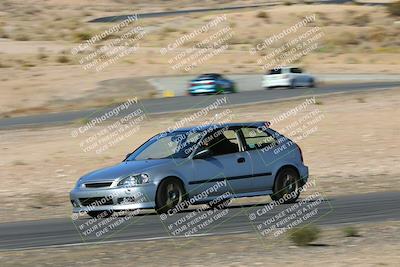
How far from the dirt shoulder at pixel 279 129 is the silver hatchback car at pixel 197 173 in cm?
219

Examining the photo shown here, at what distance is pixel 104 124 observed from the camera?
3253 cm

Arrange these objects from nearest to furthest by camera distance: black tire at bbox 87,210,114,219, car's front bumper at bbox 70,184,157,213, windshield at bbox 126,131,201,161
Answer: car's front bumper at bbox 70,184,157,213 < black tire at bbox 87,210,114,219 < windshield at bbox 126,131,201,161

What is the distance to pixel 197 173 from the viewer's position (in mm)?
15930

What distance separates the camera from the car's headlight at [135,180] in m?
15.4

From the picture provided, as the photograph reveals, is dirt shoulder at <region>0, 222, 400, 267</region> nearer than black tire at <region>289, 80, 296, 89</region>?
Yes

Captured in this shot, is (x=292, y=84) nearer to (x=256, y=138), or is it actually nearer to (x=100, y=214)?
(x=256, y=138)

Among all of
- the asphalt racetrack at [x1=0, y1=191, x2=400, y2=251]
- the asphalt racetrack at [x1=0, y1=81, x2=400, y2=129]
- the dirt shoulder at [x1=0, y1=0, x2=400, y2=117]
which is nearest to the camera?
the asphalt racetrack at [x1=0, y1=191, x2=400, y2=251]

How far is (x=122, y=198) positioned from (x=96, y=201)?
0.47 meters

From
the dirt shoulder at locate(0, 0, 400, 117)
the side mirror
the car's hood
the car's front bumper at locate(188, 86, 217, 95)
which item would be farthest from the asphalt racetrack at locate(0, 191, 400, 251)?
the car's front bumper at locate(188, 86, 217, 95)

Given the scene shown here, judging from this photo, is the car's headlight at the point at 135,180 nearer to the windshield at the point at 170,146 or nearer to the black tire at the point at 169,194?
the black tire at the point at 169,194

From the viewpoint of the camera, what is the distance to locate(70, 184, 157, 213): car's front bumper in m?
15.3

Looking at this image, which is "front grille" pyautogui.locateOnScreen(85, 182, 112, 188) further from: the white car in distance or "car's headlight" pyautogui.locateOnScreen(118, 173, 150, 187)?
the white car in distance

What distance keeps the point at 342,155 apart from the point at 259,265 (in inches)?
616

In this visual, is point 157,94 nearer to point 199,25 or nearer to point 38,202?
point 38,202
